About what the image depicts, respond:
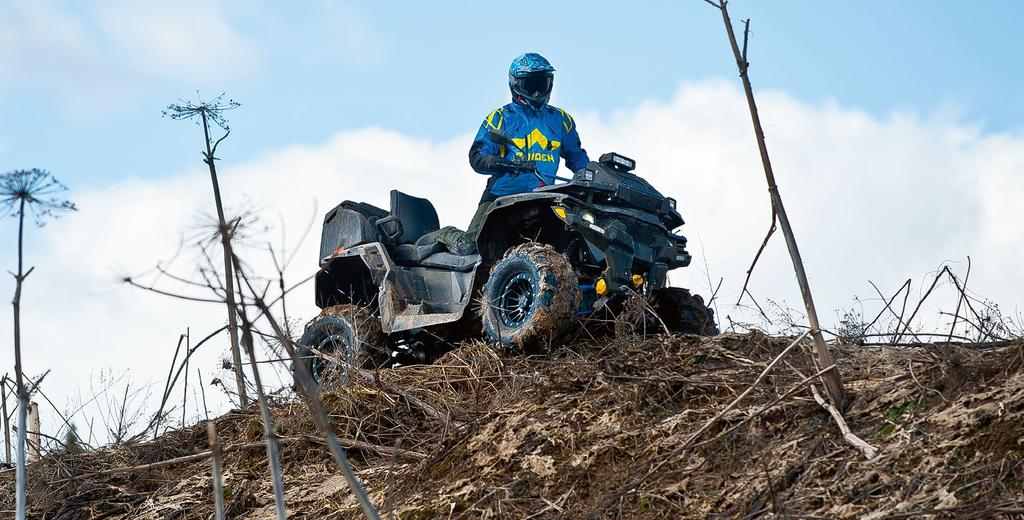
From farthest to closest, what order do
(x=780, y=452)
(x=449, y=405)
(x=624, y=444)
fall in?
(x=449, y=405) → (x=624, y=444) → (x=780, y=452)

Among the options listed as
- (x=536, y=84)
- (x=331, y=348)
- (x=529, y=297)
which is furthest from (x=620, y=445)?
(x=331, y=348)

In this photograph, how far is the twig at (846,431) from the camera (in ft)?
17.4

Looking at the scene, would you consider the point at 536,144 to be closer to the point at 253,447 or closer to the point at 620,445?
the point at 253,447

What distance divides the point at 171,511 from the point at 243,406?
5.29ft

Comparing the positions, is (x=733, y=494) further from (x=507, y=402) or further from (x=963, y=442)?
(x=507, y=402)

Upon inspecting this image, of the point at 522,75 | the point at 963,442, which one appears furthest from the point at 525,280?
the point at 963,442

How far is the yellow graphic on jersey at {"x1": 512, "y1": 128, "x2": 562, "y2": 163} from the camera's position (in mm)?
9906

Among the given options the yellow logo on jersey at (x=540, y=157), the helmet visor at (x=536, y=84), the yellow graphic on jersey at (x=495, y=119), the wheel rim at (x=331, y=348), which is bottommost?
the wheel rim at (x=331, y=348)

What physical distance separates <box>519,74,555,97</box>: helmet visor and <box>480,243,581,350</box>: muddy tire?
1681 mm

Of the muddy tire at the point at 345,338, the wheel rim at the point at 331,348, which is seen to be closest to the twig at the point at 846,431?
the muddy tire at the point at 345,338

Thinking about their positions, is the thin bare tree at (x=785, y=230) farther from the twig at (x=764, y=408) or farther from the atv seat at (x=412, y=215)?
the atv seat at (x=412, y=215)

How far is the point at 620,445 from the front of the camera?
624 centimetres

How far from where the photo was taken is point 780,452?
5.60 metres

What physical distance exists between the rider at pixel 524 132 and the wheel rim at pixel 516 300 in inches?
46.7
